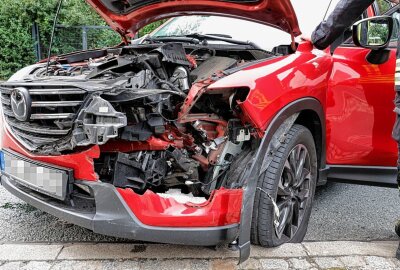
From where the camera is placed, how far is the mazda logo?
94.4 inches

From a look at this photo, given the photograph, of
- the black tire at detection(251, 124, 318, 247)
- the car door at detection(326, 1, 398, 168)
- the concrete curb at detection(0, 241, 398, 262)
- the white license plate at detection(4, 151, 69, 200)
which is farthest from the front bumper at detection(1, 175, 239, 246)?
the car door at detection(326, 1, 398, 168)

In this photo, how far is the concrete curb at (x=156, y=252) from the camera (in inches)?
106

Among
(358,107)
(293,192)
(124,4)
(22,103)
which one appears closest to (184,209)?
(293,192)

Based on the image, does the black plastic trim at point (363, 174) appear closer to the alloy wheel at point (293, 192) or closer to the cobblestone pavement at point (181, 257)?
the alloy wheel at point (293, 192)

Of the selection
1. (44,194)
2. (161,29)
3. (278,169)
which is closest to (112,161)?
(44,194)

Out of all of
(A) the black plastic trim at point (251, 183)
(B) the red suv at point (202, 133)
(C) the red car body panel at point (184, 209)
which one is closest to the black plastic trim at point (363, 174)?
(B) the red suv at point (202, 133)

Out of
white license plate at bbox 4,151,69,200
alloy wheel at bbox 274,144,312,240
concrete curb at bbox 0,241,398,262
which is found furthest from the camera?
alloy wheel at bbox 274,144,312,240

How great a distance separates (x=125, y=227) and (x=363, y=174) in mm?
2120

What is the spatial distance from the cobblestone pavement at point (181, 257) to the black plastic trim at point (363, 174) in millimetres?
627

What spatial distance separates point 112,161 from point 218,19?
197 cm

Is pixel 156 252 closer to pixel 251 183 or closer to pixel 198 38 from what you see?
pixel 251 183

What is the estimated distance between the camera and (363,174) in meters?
3.41

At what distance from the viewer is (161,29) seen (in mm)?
4348

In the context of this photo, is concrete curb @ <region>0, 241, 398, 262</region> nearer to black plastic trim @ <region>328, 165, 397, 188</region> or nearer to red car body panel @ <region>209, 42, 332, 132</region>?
black plastic trim @ <region>328, 165, 397, 188</region>
